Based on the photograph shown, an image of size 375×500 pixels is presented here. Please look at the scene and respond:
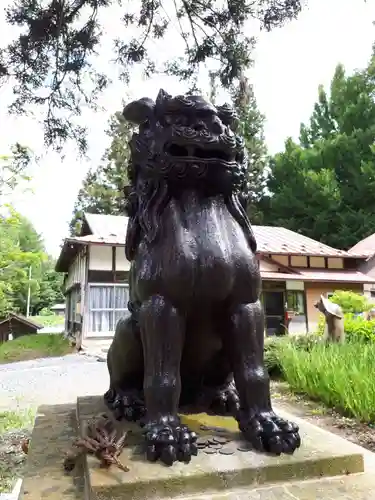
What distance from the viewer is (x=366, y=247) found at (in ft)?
65.8

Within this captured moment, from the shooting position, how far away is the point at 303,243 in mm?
18438

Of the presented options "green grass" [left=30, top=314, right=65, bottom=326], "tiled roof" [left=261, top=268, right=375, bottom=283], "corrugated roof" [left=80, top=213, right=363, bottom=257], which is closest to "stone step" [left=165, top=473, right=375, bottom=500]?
"corrugated roof" [left=80, top=213, right=363, bottom=257]

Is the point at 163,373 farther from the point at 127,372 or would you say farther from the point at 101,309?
the point at 101,309

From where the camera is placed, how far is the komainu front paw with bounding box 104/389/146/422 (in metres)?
2.09

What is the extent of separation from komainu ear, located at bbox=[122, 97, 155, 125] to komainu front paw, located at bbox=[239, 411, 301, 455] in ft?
4.44

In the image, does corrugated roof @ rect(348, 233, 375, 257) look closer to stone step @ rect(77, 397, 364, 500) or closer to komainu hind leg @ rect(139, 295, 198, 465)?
stone step @ rect(77, 397, 364, 500)

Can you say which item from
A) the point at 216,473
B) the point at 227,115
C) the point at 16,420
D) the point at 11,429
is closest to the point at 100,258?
the point at 16,420

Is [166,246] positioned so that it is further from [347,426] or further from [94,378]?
[94,378]

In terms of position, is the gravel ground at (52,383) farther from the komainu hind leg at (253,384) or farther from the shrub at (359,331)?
the komainu hind leg at (253,384)

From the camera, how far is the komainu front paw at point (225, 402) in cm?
215

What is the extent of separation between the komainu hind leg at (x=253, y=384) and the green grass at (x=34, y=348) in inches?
575

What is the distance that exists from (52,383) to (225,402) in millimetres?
7786

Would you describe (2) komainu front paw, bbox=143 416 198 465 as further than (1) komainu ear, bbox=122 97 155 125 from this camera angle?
No

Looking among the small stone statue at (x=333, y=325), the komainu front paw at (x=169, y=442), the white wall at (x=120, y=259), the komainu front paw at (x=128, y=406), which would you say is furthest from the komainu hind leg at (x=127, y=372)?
the white wall at (x=120, y=259)
